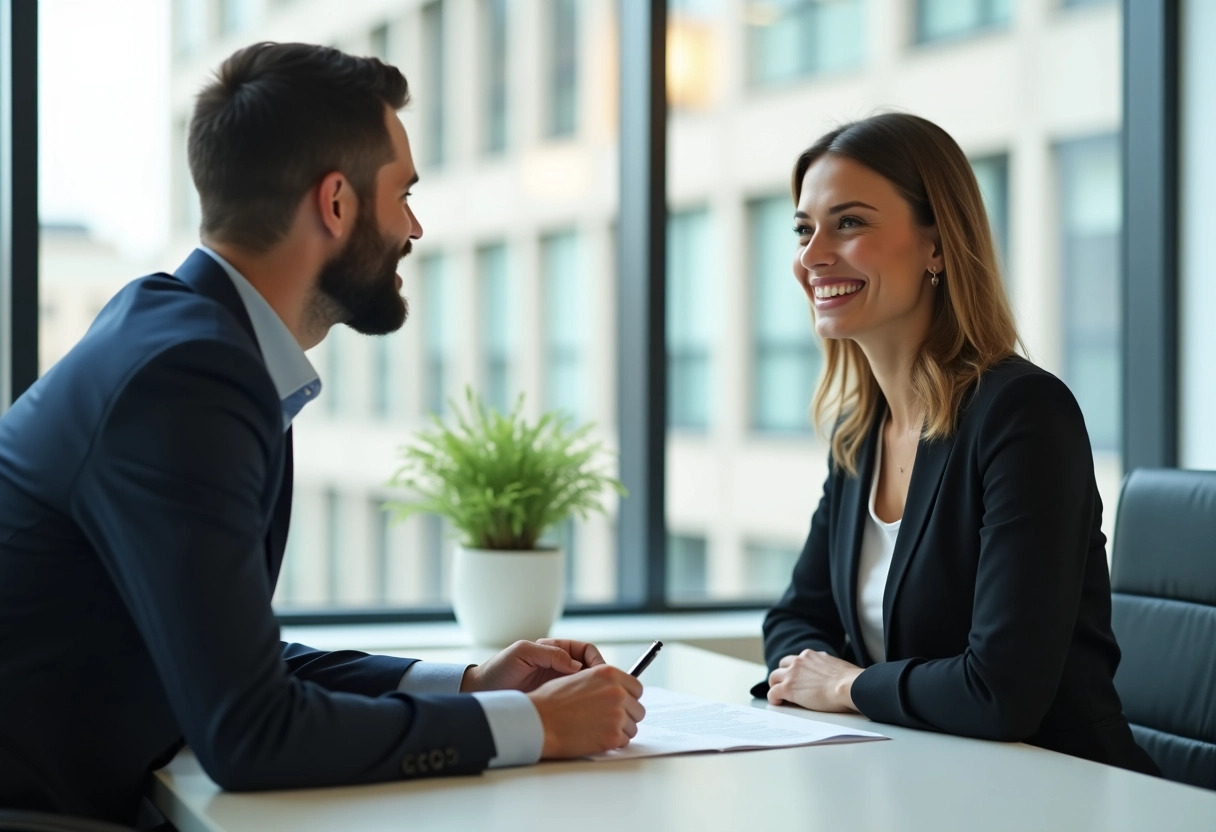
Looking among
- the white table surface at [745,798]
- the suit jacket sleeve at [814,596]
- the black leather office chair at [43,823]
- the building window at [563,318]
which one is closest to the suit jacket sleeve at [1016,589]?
the white table surface at [745,798]

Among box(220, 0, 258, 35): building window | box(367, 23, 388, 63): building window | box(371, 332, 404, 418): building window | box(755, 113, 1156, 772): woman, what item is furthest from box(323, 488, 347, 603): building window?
box(755, 113, 1156, 772): woman

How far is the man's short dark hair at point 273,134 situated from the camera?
144 centimetres

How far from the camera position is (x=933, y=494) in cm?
188

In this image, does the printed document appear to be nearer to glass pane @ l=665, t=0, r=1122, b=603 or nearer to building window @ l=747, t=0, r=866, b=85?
glass pane @ l=665, t=0, r=1122, b=603

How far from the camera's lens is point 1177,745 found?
211 cm

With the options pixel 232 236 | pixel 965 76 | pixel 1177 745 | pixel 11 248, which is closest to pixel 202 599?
pixel 232 236

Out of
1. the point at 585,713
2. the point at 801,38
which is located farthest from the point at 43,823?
the point at 801,38

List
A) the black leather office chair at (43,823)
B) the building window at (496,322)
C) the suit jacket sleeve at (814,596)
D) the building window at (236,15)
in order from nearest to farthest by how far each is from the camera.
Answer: the black leather office chair at (43,823) → the suit jacket sleeve at (814,596) → the building window at (236,15) → the building window at (496,322)

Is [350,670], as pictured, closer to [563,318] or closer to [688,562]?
[563,318]

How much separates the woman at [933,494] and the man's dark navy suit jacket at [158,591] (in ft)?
2.29

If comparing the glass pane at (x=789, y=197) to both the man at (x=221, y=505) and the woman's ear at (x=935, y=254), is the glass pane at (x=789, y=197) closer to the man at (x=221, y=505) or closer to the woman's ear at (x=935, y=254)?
the woman's ear at (x=935, y=254)

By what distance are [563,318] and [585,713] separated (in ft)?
25.3

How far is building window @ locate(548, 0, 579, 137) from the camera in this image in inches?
340

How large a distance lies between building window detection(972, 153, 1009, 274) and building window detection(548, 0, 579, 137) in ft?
9.39
